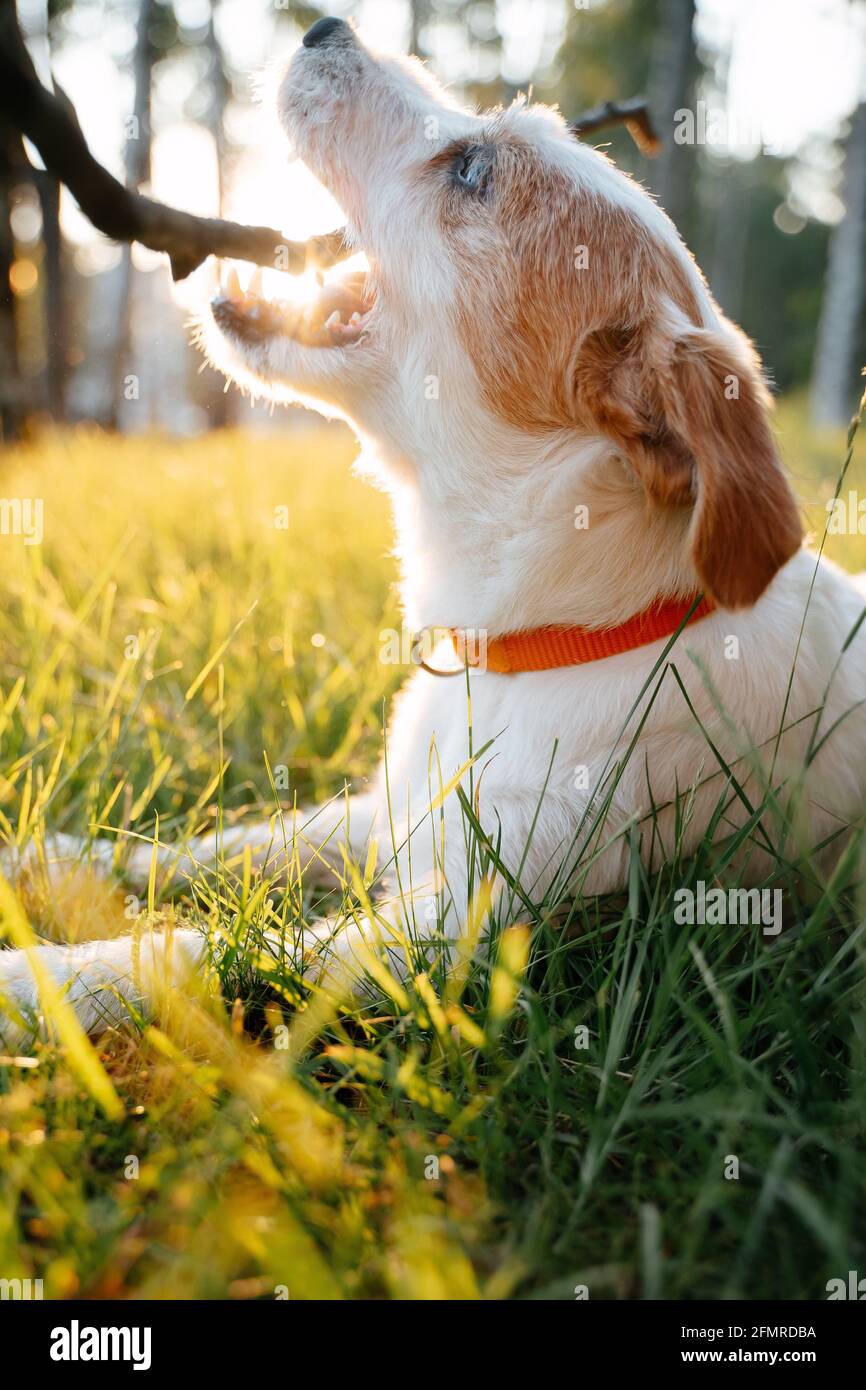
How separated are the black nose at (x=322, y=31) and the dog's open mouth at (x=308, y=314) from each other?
22.4 inches

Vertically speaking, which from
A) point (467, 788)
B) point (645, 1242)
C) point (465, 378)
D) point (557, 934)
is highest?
point (465, 378)

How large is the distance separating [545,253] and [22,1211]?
81.2 inches

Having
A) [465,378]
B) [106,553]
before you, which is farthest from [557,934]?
[106,553]

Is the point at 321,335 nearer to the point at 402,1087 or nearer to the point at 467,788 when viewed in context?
the point at 467,788

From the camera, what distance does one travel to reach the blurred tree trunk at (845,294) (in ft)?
48.4

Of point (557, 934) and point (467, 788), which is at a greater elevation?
point (467, 788)

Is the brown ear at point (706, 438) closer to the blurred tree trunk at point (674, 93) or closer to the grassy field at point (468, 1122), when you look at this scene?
the grassy field at point (468, 1122)

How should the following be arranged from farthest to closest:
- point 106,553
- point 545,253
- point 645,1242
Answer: point 106,553 < point 545,253 < point 645,1242

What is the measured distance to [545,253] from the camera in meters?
2.17

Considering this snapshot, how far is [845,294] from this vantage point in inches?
614

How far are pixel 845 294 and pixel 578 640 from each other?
16312 mm

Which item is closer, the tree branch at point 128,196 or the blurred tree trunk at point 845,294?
the tree branch at point 128,196

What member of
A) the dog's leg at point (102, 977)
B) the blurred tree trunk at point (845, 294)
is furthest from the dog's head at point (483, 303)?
the blurred tree trunk at point (845, 294)
